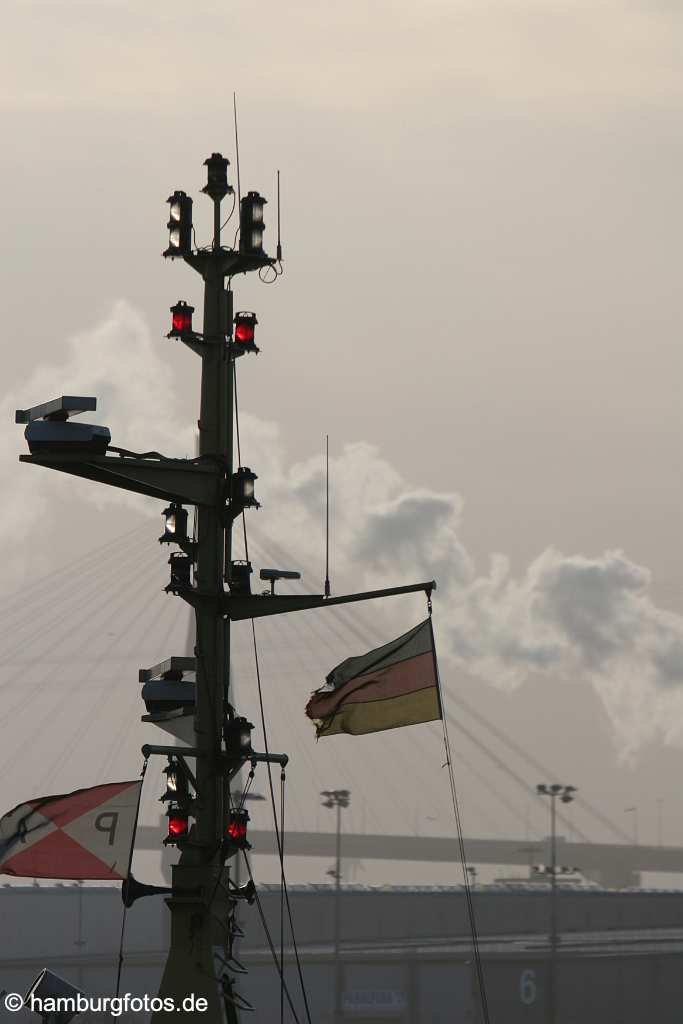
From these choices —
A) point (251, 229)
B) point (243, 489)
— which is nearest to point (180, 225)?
point (251, 229)

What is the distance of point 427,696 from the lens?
19219mm

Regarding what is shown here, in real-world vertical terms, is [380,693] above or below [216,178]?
below

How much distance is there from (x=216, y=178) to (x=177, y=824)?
23.7 ft

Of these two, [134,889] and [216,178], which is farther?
[216,178]

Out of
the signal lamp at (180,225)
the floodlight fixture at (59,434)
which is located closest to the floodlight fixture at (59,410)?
the floodlight fixture at (59,434)

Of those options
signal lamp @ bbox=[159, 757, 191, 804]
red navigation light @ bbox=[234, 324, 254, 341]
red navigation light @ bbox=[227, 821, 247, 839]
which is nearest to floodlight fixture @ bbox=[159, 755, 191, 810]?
signal lamp @ bbox=[159, 757, 191, 804]

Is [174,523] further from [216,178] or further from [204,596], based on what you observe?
[216,178]

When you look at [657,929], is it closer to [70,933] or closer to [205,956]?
[70,933]

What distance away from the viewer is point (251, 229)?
18797 mm

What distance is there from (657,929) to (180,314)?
113m

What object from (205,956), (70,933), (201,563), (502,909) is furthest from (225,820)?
(502,909)

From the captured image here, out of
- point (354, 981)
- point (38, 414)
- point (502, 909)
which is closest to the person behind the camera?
point (38, 414)

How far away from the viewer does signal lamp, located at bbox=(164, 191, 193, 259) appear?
59.9 feet

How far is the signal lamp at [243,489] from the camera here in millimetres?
17797
